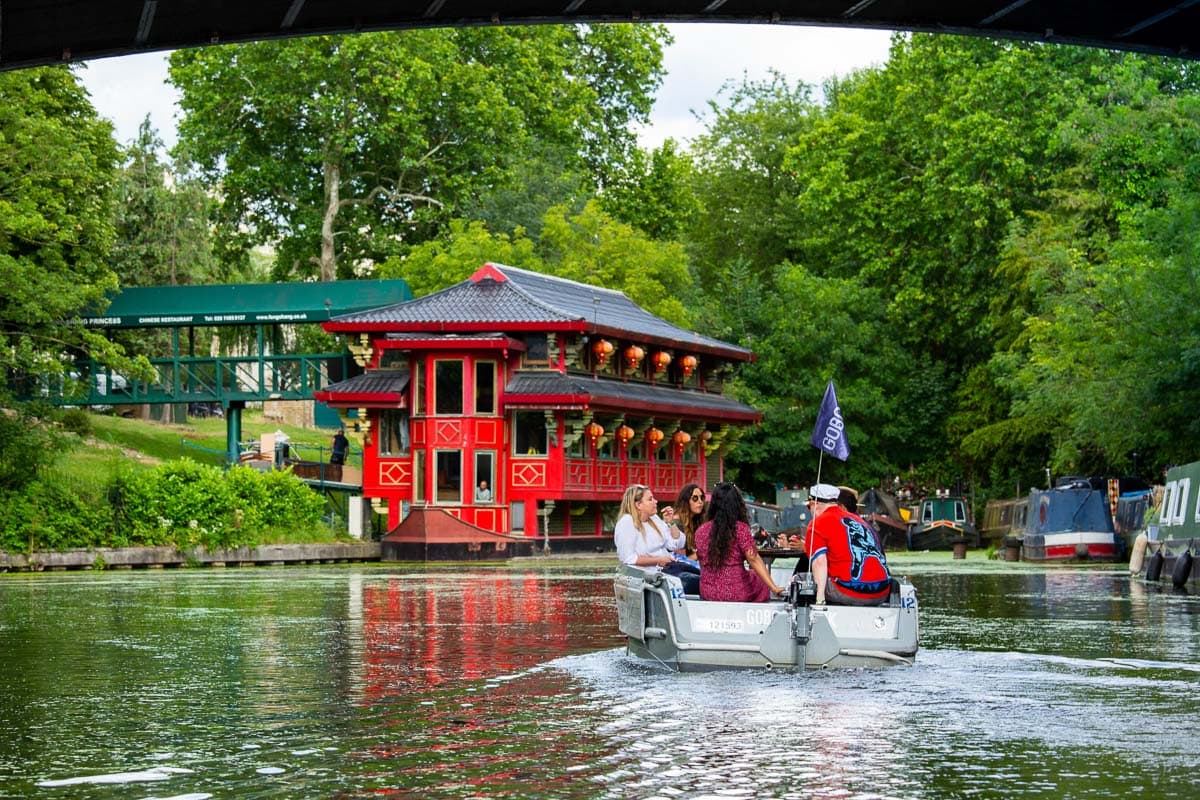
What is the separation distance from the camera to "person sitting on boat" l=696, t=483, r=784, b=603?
15.9 m

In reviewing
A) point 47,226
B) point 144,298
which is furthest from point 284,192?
point 47,226

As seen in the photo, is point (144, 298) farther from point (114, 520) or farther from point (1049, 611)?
point (1049, 611)

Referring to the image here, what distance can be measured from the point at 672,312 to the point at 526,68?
1659cm

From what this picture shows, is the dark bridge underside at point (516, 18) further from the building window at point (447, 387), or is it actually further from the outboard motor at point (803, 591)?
the building window at point (447, 387)

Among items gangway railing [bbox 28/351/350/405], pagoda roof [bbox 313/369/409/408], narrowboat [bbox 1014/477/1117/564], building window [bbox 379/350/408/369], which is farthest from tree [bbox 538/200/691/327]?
narrowboat [bbox 1014/477/1117/564]

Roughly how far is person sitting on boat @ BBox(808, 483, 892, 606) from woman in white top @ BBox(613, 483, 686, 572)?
2208 millimetres

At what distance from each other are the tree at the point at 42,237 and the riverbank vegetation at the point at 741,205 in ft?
0.42

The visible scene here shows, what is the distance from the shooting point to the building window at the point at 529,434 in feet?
188

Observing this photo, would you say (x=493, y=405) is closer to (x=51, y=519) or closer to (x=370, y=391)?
(x=370, y=391)

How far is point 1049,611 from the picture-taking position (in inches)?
974

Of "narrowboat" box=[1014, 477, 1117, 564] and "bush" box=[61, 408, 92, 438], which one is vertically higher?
"bush" box=[61, 408, 92, 438]

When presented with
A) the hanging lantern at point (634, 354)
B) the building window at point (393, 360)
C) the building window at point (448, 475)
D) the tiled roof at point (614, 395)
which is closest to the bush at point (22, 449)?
the building window at point (448, 475)

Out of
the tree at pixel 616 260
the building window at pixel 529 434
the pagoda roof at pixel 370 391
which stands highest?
the tree at pixel 616 260

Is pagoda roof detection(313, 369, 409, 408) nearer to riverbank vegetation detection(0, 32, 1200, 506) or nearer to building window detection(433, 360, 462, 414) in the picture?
building window detection(433, 360, 462, 414)
